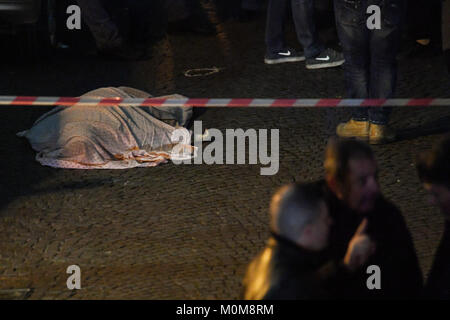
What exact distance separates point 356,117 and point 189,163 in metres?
1.49

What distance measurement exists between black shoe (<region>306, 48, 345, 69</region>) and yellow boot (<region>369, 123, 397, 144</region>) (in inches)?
88.3

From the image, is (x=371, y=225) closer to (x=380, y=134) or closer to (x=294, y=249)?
(x=294, y=249)

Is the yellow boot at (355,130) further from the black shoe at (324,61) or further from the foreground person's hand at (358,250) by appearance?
the foreground person's hand at (358,250)

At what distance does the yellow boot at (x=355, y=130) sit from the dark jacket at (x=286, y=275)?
161 inches

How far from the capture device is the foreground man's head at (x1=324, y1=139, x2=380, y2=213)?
4316 millimetres

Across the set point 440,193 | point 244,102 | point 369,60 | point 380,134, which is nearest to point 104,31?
point 369,60

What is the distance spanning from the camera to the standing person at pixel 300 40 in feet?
32.3

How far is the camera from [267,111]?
342 inches

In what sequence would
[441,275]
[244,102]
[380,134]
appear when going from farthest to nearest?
[380,134], [244,102], [441,275]

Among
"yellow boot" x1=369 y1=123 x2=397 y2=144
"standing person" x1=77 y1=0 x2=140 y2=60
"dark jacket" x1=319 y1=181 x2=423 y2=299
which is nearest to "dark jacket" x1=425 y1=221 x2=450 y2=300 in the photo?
"dark jacket" x1=319 y1=181 x2=423 y2=299

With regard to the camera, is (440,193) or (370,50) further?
(370,50)

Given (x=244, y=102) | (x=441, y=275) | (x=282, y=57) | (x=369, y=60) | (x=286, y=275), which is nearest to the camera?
(x=286, y=275)

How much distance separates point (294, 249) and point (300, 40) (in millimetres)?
6438

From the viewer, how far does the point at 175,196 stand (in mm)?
6969
